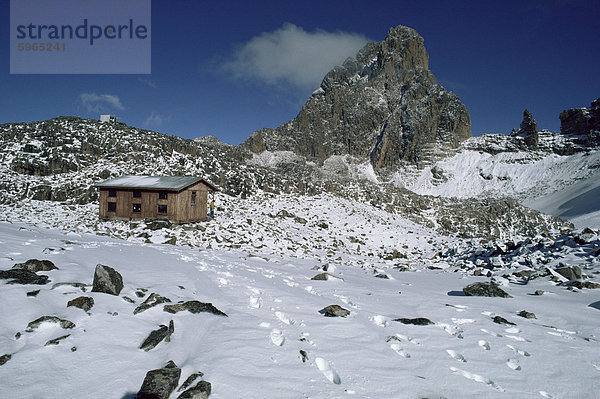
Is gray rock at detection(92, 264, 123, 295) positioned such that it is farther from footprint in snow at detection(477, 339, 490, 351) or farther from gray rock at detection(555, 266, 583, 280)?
gray rock at detection(555, 266, 583, 280)

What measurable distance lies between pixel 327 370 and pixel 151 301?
360 cm

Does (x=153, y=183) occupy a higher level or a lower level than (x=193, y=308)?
higher

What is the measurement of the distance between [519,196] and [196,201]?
3288 inches

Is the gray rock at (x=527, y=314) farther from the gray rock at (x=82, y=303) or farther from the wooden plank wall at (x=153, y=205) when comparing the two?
the wooden plank wall at (x=153, y=205)

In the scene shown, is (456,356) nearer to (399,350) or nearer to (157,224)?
Answer: (399,350)

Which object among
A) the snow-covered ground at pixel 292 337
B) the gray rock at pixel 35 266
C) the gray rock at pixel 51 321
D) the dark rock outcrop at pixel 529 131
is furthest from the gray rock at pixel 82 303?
the dark rock outcrop at pixel 529 131

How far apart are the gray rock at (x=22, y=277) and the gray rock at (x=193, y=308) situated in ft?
7.97

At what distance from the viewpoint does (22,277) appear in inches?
207

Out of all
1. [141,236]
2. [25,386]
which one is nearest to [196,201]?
[141,236]

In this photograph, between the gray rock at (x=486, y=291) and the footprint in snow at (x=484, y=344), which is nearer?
the footprint in snow at (x=484, y=344)

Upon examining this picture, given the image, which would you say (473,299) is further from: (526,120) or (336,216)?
(526,120)

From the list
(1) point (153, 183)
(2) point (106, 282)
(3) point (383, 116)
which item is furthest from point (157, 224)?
(3) point (383, 116)

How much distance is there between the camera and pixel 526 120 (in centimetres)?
9250

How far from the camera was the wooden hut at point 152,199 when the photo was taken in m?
21.4
